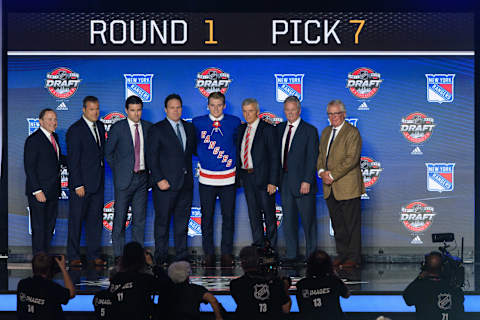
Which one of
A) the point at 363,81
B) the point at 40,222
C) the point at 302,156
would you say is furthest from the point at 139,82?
the point at 363,81

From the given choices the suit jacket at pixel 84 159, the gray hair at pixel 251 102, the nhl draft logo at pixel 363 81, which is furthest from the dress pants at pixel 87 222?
the nhl draft logo at pixel 363 81

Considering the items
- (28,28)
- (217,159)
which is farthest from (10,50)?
(217,159)

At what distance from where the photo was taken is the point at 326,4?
919cm

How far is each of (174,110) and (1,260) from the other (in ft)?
8.81

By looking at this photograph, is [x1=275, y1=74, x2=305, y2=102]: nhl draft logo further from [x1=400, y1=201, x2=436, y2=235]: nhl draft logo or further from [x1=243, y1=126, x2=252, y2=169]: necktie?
[x1=400, y1=201, x2=436, y2=235]: nhl draft logo

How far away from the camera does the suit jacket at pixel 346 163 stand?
27.8ft

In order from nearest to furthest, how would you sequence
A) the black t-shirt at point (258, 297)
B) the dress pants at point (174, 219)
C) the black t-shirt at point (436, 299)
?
1. the black t-shirt at point (258, 297)
2. the black t-shirt at point (436, 299)
3. the dress pants at point (174, 219)

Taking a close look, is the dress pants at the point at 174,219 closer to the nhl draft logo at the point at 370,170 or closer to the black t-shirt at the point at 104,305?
the nhl draft logo at the point at 370,170

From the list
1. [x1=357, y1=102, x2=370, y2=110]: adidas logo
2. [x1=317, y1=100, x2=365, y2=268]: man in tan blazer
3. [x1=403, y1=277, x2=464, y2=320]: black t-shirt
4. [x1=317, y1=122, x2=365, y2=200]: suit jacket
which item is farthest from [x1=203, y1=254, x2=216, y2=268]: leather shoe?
[x1=403, y1=277, x2=464, y2=320]: black t-shirt

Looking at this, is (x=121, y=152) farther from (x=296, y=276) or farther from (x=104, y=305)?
(x=104, y=305)

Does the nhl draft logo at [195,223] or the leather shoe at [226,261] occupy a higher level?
the nhl draft logo at [195,223]

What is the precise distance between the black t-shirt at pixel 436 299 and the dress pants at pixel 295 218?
10.9 ft

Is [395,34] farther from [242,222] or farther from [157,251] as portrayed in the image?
[157,251]

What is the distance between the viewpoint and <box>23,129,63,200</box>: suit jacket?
863cm
